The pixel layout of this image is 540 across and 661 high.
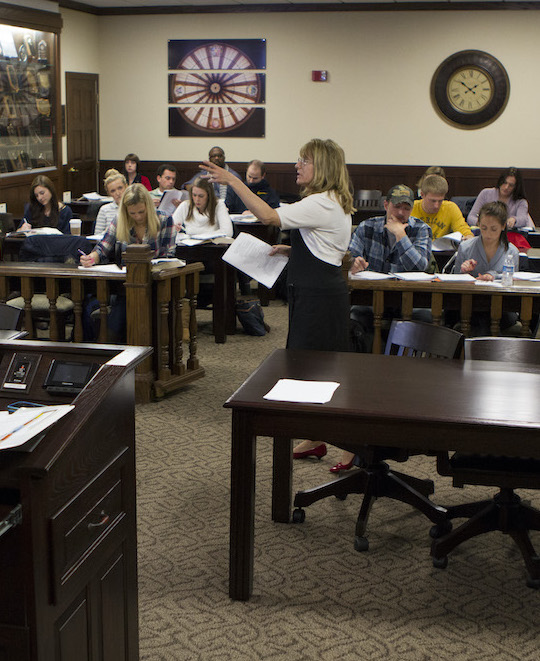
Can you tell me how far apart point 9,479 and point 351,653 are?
155 centimetres

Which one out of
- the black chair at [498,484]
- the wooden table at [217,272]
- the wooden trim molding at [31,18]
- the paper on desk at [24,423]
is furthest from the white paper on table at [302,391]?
the wooden trim molding at [31,18]

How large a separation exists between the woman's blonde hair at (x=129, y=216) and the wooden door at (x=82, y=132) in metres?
6.52

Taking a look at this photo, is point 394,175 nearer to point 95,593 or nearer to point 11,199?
point 11,199

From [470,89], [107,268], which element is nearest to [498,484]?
[107,268]

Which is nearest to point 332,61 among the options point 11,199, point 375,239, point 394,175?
point 394,175

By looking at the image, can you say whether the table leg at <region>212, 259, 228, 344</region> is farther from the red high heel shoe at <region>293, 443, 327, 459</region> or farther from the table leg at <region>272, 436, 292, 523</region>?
the table leg at <region>272, 436, 292, 523</region>

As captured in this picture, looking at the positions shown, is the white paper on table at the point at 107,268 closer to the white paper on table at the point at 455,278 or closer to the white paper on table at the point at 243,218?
the white paper on table at the point at 455,278

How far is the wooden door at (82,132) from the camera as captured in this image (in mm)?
12000

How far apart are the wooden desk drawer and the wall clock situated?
10.6 metres

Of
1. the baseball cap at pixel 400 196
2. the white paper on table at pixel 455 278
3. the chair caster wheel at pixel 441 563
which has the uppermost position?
the baseball cap at pixel 400 196

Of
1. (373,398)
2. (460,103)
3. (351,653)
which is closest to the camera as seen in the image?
(351,653)

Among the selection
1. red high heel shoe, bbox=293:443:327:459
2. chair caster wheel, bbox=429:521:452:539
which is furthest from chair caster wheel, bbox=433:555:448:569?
red high heel shoe, bbox=293:443:327:459

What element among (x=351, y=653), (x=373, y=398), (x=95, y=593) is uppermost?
(x=373, y=398)

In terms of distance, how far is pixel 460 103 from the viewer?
38.9 ft
